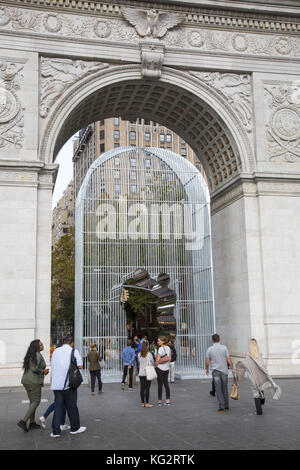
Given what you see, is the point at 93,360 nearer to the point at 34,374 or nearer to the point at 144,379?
the point at 144,379

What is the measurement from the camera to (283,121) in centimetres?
2197

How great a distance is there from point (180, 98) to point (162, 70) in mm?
1785

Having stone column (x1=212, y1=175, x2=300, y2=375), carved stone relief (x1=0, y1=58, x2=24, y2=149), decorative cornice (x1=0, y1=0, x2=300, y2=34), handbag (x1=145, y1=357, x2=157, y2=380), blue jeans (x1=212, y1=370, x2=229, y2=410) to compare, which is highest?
decorative cornice (x1=0, y1=0, x2=300, y2=34)

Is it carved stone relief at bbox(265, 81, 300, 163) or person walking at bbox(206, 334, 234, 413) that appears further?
carved stone relief at bbox(265, 81, 300, 163)

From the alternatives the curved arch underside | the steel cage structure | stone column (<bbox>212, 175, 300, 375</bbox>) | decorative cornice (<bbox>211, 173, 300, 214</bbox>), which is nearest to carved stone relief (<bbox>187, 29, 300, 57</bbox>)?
the curved arch underside

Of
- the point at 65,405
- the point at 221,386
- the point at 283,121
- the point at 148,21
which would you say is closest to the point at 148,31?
the point at 148,21

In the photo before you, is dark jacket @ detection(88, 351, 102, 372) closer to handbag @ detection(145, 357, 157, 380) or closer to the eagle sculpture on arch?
handbag @ detection(145, 357, 157, 380)

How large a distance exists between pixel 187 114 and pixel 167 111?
1.31m

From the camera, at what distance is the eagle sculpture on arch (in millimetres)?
21078

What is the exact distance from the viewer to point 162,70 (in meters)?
21.5

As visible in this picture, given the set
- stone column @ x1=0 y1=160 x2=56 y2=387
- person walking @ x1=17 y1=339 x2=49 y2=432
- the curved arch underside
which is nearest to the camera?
person walking @ x1=17 y1=339 x2=49 y2=432

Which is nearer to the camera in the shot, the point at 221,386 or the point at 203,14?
the point at 221,386

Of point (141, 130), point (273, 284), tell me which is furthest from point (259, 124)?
point (141, 130)
